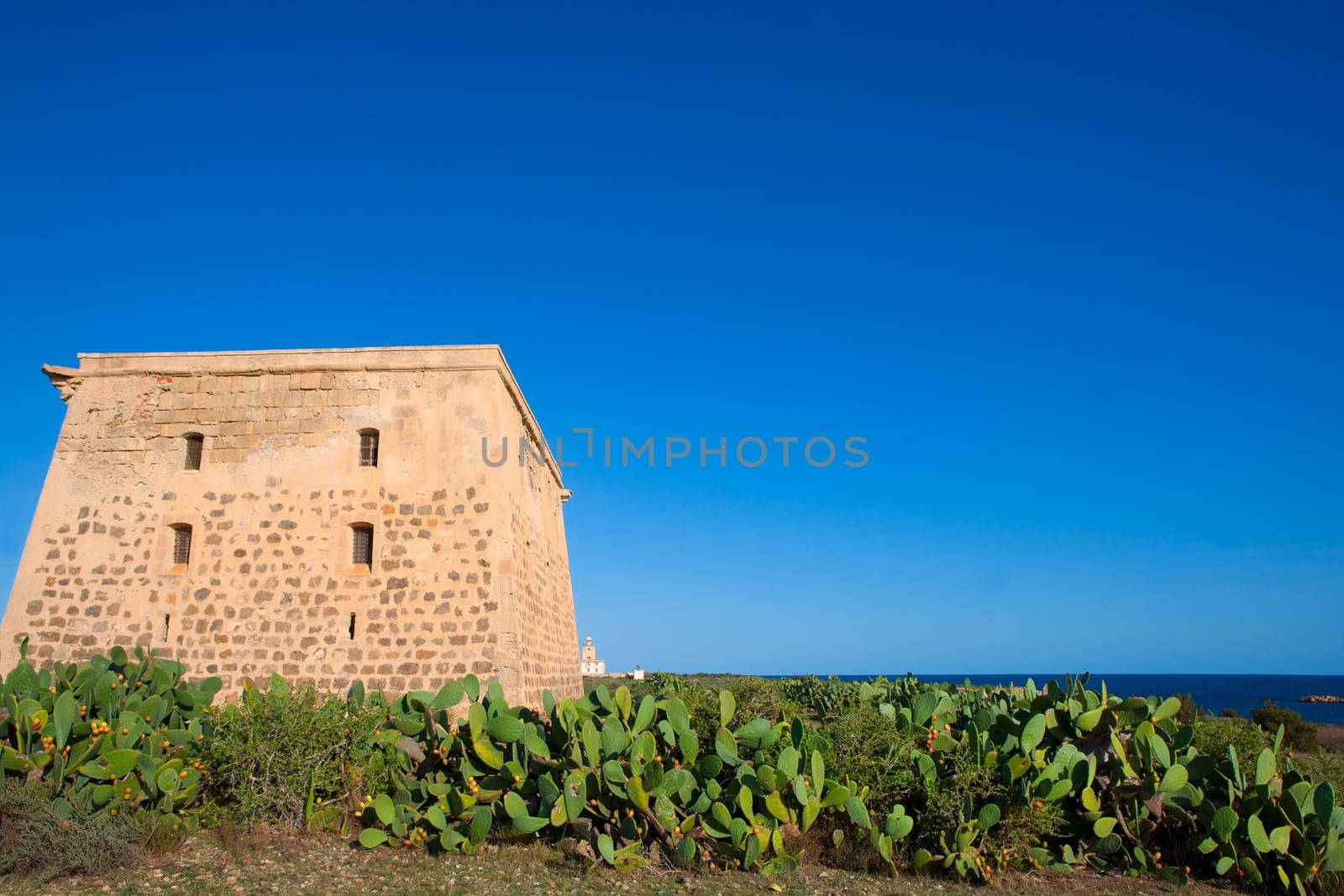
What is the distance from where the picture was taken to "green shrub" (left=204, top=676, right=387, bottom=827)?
7.61m

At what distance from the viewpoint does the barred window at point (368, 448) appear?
12086mm

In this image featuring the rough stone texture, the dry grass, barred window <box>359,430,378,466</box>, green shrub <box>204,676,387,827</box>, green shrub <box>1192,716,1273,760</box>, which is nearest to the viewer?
green shrub <box>204,676,387,827</box>

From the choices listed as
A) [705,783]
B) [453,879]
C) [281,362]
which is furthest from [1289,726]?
[281,362]

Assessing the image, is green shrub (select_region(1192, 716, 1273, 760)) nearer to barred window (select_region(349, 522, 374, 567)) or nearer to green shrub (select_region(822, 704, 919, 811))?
green shrub (select_region(822, 704, 919, 811))

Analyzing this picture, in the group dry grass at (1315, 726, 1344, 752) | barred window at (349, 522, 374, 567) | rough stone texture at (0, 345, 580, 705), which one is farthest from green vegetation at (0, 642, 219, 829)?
dry grass at (1315, 726, 1344, 752)

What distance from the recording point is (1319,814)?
→ 6.55 meters

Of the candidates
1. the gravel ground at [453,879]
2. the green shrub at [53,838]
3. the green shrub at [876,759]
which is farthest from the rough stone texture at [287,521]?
the green shrub at [876,759]

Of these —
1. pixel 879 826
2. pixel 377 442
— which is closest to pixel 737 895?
Answer: pixel 879 826

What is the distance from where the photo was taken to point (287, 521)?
11.8m

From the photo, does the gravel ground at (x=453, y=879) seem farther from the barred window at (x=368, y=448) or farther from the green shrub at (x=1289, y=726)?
the green shrub at (x=1289, y=726)

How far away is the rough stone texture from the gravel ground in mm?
3832

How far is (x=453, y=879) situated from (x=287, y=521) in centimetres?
673

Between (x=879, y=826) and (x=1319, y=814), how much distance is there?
3403 millimetres

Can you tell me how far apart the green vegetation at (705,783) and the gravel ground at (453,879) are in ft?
0.52
